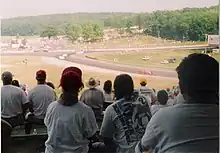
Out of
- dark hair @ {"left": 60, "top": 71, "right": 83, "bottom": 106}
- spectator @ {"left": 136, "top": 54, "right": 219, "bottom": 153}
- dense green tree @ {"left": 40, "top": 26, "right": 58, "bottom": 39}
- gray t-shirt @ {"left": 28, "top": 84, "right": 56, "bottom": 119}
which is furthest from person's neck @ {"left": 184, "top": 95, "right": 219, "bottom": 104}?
gray t-shirt @ {"left": 28, "top": 84, "right": 56, "bottom": 119}

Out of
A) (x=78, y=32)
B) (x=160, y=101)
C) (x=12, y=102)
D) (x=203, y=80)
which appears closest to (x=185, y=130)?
(x=203, y=80)

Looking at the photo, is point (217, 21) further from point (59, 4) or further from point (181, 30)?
point (59, 4)

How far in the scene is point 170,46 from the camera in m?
1.63

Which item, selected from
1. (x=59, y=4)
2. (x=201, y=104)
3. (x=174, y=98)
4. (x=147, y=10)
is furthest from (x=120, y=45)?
(x=201, y=104)

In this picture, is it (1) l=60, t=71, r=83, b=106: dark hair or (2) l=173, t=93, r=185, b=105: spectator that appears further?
(1) l=60, t=71, r=83, b=106: dark hair

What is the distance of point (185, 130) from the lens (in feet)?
4.17

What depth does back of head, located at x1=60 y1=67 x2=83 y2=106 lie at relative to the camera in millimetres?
1615

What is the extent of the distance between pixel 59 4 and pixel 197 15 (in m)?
0.51

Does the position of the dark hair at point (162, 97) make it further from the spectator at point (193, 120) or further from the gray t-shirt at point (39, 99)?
the gray t-shirt at point (39, 99)

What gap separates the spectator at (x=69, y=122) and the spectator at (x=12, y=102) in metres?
0.19

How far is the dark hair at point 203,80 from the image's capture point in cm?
128

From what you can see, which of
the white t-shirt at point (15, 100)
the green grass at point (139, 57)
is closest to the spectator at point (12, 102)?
the white t-shirt at point (15, 100)

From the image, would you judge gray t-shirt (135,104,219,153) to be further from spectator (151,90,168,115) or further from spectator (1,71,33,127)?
spectator (1,71,33,127)

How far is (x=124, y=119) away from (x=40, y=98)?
2.21ft
